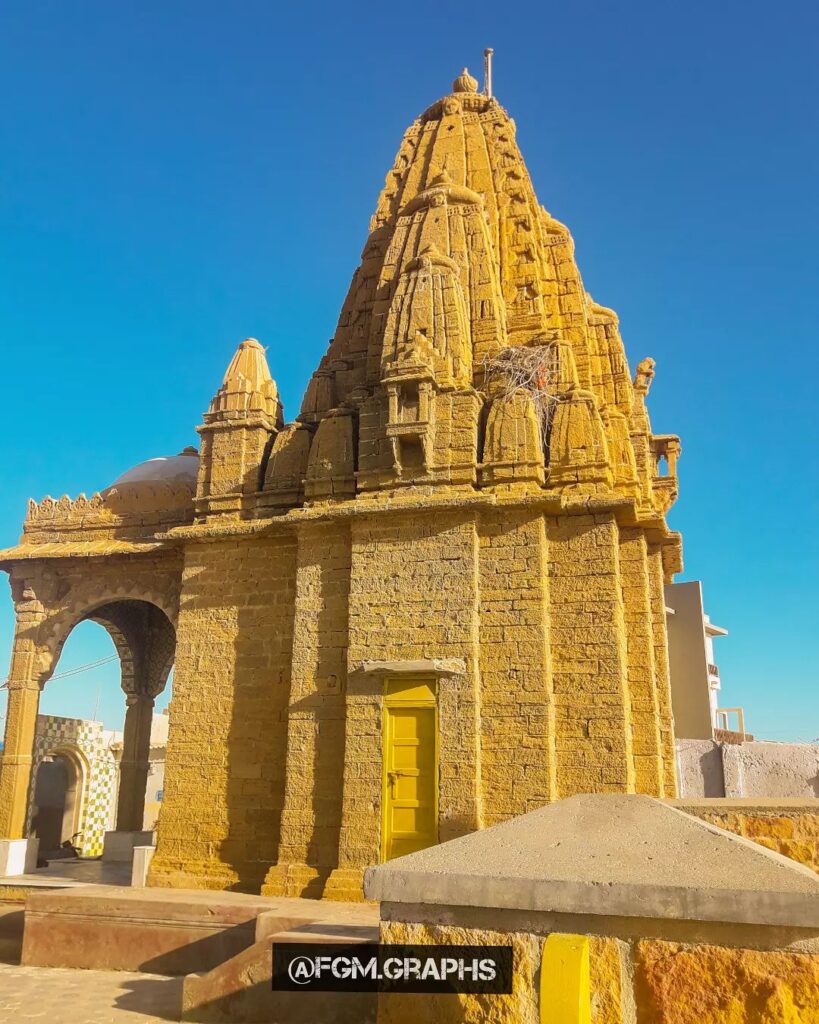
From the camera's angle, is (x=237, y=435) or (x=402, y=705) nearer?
(x=402, y=705)

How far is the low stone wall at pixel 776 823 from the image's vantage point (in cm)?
454

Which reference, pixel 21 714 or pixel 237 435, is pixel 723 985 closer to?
pixel 237 435

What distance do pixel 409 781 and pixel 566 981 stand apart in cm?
746

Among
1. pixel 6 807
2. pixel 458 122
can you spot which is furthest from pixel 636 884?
pixel 458 122

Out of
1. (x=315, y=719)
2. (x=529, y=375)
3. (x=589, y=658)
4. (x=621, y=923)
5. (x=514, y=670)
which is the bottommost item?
(x=621, y=923)

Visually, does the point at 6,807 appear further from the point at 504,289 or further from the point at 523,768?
the point at 504,289

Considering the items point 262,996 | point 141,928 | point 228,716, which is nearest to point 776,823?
point 262,996

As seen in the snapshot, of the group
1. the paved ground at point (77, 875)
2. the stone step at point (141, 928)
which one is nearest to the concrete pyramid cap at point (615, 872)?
the stone step at point (141, 928)

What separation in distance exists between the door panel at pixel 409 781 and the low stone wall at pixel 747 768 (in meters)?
6.26

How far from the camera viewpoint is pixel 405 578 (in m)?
10.6

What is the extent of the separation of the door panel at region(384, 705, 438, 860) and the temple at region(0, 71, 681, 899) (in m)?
0.03

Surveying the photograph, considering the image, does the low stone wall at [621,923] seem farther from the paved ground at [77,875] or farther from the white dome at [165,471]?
the white dome at [165,471]

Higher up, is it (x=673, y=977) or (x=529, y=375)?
(x=529, y=375)

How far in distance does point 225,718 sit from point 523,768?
4.11 m
